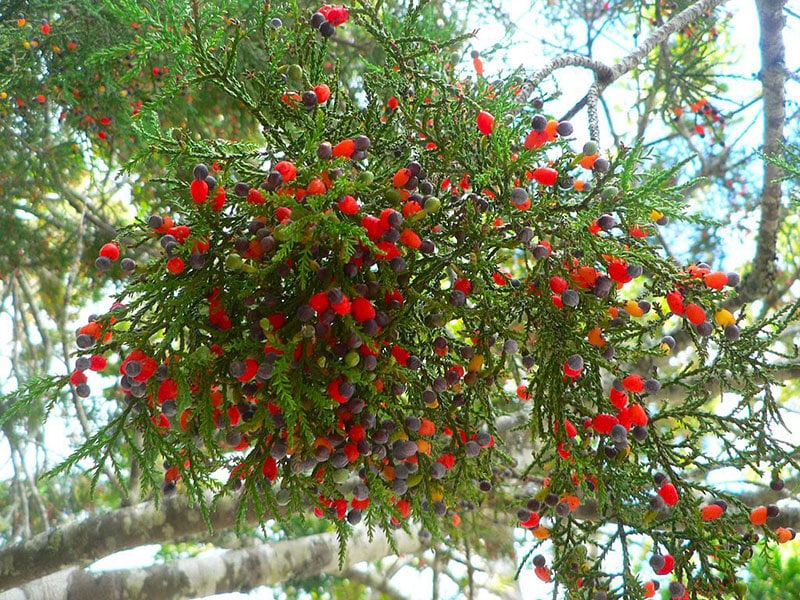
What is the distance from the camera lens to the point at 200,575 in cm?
283

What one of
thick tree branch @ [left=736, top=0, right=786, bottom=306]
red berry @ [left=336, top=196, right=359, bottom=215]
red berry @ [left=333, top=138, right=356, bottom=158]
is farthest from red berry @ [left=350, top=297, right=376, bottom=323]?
thick tree branch @ [left=736, top=0, right=786, bottom=306]

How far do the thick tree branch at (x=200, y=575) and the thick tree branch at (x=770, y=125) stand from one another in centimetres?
196

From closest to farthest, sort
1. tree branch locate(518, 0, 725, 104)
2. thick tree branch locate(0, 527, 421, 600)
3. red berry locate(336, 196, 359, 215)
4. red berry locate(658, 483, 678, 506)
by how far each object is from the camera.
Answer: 1. red berry locate(336, 196, 359, 215)
2. red berry locate(658, 483, 678, 506)
3. tree branch locate(518, 0, 725, 104)
4. thick tree branch locate(0, 527, 421, 600)

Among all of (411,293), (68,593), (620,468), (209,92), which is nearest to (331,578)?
(68,593)

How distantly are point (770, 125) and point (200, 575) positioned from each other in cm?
299

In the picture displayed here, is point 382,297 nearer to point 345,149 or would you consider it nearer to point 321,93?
point 345,149

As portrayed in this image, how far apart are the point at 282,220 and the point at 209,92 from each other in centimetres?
265

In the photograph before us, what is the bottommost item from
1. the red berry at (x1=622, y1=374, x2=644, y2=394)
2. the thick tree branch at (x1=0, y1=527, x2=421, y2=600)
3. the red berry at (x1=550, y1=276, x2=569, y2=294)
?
the thick tree branch at (x1=0, y1=527, x2=421, y2=600)

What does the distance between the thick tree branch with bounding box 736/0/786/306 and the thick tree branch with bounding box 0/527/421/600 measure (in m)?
1.96

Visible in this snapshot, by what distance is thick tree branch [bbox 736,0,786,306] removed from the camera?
9.28ft

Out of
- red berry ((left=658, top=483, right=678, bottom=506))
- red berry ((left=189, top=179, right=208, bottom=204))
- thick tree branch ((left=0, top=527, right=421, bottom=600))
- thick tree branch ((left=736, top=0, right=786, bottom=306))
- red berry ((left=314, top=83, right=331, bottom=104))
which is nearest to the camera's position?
red berry ((left=189, top=179, right=208, bottom=204))

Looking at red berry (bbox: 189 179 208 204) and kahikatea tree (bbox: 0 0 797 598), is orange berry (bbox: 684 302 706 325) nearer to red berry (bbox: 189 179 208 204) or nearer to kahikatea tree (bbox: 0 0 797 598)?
kahikatea tree (bbox: 0 0 797 598)

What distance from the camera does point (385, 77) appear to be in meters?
1.59

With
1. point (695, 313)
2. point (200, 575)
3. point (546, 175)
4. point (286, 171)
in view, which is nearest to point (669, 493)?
point (695, 313)
